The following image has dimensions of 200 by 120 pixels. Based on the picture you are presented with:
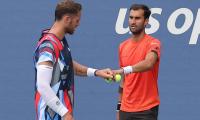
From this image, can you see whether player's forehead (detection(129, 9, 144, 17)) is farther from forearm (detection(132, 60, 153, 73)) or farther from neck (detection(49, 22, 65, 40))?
neck (detection(49, 22, 65, 40))

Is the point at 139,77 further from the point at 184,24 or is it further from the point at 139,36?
the point at 184,24

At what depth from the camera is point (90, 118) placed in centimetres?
587

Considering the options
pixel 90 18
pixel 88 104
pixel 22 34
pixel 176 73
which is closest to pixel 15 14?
pixel 22 34

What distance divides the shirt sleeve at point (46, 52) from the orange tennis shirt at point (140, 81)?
126 centimetres

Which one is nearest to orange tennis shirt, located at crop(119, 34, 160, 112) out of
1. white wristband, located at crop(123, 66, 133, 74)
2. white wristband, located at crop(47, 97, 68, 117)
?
white wristband, located at crop(123, 66, 133, 74)

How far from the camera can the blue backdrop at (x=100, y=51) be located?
564cm

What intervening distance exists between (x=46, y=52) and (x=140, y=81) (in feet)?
4.50

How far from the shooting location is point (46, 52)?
359cm

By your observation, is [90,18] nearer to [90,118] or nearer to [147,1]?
[147,1]

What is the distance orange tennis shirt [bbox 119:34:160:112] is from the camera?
4773 millimetres

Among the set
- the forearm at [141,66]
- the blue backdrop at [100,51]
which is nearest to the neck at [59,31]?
the forearm at [141,66]

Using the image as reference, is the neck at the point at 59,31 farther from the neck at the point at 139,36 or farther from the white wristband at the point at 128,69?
the neck at the point at 139,36

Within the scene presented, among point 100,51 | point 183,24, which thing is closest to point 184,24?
point 183,24

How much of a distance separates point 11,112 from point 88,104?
74 cm
